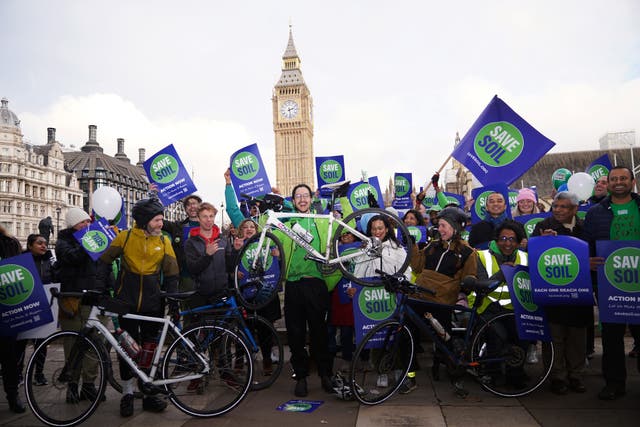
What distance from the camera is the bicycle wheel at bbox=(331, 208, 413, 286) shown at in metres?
5.58

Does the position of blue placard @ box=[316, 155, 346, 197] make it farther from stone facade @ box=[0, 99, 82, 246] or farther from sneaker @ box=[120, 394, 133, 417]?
stone facade @ box=[0, 99, 82, 246]

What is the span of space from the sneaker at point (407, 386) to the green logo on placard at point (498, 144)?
3686 millimetres

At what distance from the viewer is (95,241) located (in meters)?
5.87

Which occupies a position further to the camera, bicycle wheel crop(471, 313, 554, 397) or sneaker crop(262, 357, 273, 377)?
sneaker crop(262, 357, 273, 377)

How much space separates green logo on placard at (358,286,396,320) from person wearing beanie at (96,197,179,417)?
87.1 inches

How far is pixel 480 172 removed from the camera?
7520mm

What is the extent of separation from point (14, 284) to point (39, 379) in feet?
3.54

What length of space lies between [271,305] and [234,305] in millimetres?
1087

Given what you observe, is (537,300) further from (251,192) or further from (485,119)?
(251,192)

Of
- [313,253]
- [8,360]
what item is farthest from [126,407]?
[313,253]

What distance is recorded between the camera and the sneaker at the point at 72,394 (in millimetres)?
4543

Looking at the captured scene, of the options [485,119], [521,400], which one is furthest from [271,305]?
[485,119]

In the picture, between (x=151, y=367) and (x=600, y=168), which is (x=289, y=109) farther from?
(x=151, y=367)

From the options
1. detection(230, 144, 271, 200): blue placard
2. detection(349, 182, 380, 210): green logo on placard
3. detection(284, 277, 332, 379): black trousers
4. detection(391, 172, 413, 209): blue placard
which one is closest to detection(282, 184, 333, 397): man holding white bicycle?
detection(284, 277, 332, 379): black trousers
